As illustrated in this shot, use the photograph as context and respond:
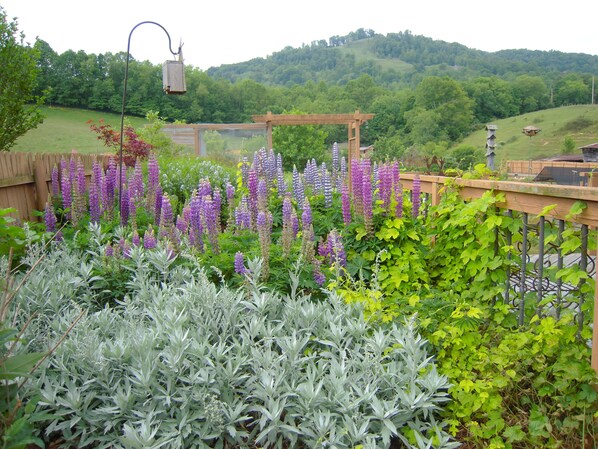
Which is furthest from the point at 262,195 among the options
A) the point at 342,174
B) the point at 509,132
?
the point at 509,132

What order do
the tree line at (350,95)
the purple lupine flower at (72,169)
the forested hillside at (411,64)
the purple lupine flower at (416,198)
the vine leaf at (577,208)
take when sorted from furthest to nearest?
1. the forested hillside at (411,64)
2. the tree line at (350,95)
3. the purple lupine flower at (72,169)
4. the purple lupine flower at (416,198)
5. the vine leaf at (577,208)

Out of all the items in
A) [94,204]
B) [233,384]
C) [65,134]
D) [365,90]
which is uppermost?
[365,90]

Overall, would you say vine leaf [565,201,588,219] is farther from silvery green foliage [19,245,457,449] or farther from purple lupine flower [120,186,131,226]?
purple lupine flower [120,186,131,226]

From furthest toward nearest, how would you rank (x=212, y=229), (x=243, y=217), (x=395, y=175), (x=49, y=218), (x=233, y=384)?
(x=49, y=218), (x=395, y=175), (x=243, y=217), (x=212, y=229), (x=233, y=384)

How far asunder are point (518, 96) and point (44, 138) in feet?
175

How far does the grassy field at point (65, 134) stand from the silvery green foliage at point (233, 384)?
30548 mm

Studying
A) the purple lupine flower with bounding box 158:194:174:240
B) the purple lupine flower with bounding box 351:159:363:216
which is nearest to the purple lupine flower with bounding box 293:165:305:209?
the purple lupine flower with bounding box 351:159:363:216

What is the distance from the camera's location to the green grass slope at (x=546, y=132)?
159 feet

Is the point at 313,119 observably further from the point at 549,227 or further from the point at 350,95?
the point at 350,95

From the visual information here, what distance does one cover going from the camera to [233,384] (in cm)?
234

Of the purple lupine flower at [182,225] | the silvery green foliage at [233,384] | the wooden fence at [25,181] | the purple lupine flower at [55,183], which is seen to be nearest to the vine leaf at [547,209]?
the silvery green foliage at [233,384]

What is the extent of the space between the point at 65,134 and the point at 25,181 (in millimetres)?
36845

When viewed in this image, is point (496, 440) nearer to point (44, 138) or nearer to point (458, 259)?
point (458, 259)

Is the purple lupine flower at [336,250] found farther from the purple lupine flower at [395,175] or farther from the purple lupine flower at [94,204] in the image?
the purple lupine flower at [94,204]
